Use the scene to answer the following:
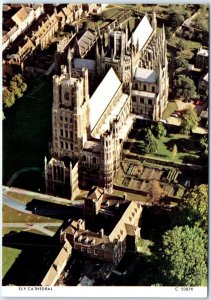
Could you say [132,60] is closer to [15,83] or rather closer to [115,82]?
[115,82]

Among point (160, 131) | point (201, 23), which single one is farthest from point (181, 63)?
point (160, 131)

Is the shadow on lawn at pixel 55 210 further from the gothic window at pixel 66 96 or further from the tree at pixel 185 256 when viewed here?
the tree at pixel 185 256

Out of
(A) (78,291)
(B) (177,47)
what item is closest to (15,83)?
(B) (177,47)

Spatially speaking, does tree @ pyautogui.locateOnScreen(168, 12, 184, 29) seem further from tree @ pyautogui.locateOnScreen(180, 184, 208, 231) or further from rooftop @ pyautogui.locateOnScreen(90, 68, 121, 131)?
tree @ pyautogui.locateOnScreen(180, 184, 208, 231)

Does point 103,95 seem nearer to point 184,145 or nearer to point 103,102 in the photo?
point 103,102

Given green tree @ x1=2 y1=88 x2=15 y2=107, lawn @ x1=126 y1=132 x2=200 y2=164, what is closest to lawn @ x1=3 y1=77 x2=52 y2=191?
green tree @ x1=2 y1=88 x2=15 y2=107

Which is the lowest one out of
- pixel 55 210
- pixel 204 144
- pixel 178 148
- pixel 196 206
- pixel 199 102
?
pixel 55 210

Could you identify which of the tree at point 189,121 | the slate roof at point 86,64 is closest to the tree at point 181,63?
the tree at point 189,121
